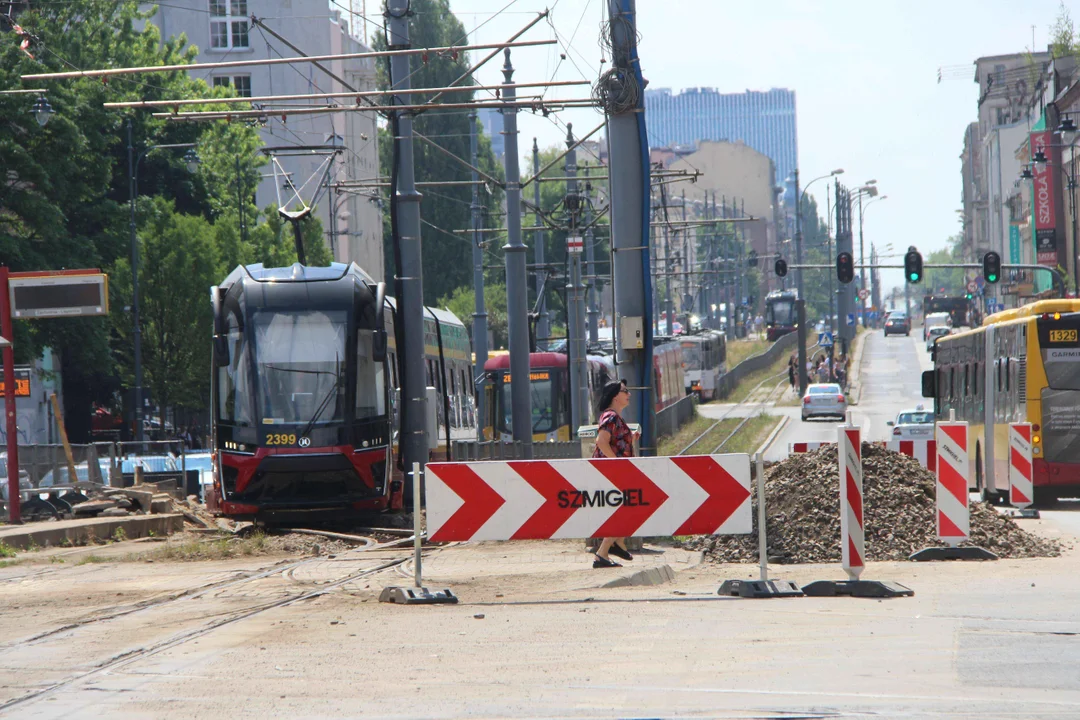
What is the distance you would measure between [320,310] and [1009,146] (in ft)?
387

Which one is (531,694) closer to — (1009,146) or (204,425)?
(204,425)

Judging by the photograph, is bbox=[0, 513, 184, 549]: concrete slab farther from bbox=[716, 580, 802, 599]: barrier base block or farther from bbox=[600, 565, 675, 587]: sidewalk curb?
bbox=[716, 580, 802, 599]: barrier base block

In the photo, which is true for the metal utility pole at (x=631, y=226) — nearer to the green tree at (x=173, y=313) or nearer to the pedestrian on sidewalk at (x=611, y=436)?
the pedestrian on sidewalk at (x=611, y=436)

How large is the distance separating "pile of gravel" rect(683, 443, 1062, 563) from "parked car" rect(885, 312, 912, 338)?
101 m

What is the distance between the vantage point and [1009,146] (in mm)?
128750

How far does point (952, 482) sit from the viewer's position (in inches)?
528

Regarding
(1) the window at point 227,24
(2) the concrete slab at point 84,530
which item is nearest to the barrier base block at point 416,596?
(2) the concrete slab at point 84,530

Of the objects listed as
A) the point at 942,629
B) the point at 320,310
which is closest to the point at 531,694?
the point at 942,629

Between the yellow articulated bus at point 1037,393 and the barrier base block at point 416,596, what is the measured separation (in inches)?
578

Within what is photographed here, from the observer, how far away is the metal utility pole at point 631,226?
15383 millimetres

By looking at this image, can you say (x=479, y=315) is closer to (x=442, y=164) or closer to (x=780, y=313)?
(x=442, y=164)

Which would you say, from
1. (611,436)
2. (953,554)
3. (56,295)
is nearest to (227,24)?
(56,295)

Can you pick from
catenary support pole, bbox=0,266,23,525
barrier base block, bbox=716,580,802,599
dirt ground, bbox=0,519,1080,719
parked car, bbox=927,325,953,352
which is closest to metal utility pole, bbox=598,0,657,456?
dirt ground, bbox=0,519,1080,719

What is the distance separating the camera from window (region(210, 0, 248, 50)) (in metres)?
76.8
